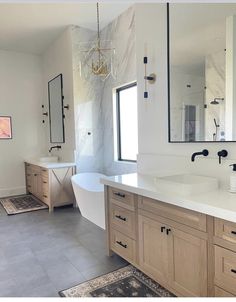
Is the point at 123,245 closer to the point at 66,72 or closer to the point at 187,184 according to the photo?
the point at 187,184

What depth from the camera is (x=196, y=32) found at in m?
2.24

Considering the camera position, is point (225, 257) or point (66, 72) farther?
point (66, 72)

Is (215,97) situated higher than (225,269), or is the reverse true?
(215,97)

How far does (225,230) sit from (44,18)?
417 centimetres

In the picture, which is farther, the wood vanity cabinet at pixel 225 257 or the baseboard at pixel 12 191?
the baseboard at pixel 12 191

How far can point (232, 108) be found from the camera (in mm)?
1935

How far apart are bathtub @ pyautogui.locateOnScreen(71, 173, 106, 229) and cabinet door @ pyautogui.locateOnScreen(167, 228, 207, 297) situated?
65.8 inches

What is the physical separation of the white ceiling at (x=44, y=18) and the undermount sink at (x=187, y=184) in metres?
2.85

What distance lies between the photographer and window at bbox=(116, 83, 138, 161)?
13.5ft

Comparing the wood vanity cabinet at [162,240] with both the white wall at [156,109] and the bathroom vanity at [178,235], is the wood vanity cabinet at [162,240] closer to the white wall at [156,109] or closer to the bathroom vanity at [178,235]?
the bathroom vanity at [178,235]

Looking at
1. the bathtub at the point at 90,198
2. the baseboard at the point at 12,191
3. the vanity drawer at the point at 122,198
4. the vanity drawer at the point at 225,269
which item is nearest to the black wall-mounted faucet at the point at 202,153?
the vanity drawer at the point at 122,198

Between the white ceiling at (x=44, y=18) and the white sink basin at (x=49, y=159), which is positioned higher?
the white ceiling at (x=44, y=18)

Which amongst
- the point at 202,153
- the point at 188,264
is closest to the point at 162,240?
the point at 188,264

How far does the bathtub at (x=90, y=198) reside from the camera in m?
3.46
